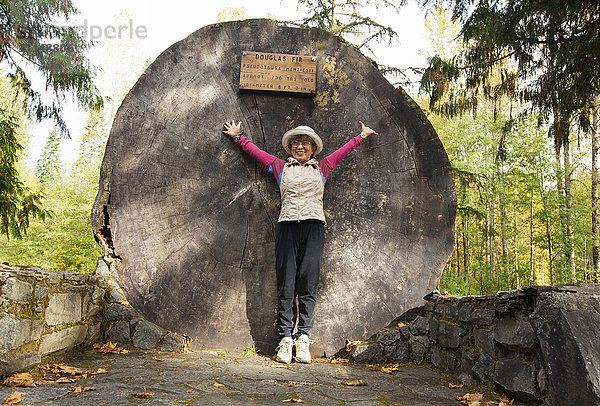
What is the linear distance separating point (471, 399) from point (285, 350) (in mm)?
1287

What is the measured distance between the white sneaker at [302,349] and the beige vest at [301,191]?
922 millimetres

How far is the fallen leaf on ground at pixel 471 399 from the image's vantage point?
1874 millimetres

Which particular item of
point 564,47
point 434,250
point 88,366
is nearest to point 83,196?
point 88,366

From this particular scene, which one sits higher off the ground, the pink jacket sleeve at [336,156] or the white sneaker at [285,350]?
the pink jacket sleeve at [336,156]

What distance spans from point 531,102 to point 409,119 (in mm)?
2561

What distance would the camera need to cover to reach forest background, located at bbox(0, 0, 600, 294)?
5.48 m

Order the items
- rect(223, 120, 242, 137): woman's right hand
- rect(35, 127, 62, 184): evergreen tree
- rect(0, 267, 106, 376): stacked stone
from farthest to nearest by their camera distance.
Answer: rect(35, 127, 62, 184): evergreen tree
rect(223, 120, 242, 137): woman's right hand
rect(0, 267, 106, 376): stacked stone

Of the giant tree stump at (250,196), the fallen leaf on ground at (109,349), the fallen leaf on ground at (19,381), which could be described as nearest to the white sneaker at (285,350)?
the giant tree stump at (250,196)

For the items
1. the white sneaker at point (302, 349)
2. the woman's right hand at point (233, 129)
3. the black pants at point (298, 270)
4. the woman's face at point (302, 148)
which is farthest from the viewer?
the woman's right hand at point (233, 129)

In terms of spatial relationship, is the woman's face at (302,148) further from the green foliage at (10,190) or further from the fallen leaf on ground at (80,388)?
the green foliage at (10,190)

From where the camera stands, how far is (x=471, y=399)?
1932 millimetres

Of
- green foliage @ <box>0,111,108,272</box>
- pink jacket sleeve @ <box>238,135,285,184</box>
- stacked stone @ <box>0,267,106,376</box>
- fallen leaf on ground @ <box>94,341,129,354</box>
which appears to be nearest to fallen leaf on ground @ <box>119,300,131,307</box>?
stacked stone @ <box>0,267,106,376</box>

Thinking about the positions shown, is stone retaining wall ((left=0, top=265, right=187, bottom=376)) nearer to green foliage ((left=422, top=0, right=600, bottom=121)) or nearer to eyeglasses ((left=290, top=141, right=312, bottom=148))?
eyeglasses ((left=290, top=141, right=312, bottom=148))

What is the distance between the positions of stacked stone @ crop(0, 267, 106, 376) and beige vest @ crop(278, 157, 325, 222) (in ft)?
5.15
